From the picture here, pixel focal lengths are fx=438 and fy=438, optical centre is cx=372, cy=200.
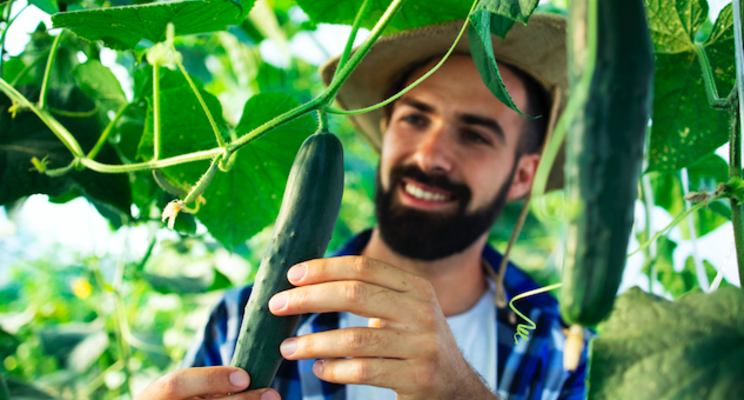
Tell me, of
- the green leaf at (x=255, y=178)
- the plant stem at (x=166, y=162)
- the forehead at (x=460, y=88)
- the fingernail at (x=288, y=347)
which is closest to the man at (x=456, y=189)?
the forehead at (x=460, y=88)

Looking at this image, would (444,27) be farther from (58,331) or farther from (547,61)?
(58,331)

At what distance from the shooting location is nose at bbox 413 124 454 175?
3.98ft

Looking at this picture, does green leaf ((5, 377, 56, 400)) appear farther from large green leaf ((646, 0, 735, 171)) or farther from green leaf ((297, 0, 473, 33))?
large green leaf ((646, 0, 735, 171))

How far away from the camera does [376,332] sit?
0.53 meters

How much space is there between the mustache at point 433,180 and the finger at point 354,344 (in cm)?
72

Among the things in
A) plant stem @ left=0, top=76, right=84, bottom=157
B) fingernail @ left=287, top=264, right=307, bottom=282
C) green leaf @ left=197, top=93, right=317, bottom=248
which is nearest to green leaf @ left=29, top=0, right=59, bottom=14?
plant stem @ left=0, top=76, right=84, bottom=157

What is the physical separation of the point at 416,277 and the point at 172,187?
43 centimetres

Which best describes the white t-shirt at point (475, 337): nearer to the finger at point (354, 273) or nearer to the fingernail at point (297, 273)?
the finger at point (354, 273)

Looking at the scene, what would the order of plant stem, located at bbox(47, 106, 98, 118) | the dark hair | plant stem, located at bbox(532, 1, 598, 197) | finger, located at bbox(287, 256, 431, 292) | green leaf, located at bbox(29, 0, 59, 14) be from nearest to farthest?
1. plant stem, located at bbox(532, 1, 598, 197)
2. finger, located at bbox(287, 256, 431, 292)
3. green leaf, located at bbox(29, 0, 59, 14)
4. plant stem, located at bbox(47, 106, 98, 118)
5. the dark hair

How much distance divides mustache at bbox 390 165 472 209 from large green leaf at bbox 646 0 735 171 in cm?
62

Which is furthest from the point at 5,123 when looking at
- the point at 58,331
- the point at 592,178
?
the point at 58,331

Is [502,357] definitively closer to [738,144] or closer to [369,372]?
[369,372]

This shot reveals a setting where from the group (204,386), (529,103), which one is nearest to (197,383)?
(204,386)

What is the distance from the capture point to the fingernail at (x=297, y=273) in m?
0.46
